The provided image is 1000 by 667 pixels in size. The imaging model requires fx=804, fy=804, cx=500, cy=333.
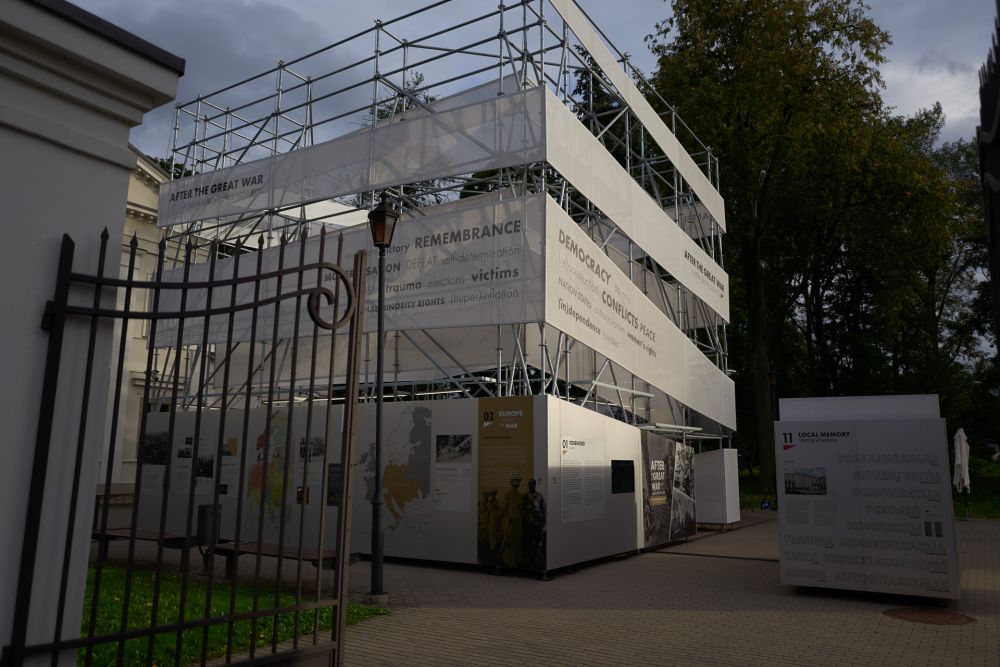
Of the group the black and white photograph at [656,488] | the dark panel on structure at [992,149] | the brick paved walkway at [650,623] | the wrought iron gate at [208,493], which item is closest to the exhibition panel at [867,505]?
the brick paved walkway at [650,623]

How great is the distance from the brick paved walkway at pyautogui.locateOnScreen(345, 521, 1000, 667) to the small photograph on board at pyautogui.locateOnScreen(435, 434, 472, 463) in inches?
68.2

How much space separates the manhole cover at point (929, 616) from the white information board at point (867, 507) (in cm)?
20

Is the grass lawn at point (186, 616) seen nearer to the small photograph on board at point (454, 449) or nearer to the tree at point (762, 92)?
the small photograph on board at point (454, 449)

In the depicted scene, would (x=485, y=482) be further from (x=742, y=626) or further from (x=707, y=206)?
(x=707, y=206)

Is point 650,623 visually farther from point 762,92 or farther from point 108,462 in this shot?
point 762,92

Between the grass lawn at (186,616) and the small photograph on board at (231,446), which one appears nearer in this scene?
the grass lawn at (186,616)

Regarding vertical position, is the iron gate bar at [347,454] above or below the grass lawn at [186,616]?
above

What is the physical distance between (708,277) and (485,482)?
12.3 meters

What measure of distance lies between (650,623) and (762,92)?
21112 millimetres

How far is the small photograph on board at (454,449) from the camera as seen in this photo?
1280 centimetres

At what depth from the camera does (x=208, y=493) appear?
631 inches

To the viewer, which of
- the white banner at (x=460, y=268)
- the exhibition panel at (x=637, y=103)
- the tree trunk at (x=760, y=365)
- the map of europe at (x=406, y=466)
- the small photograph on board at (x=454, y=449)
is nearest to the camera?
the small photograph on board at (x=454, y=449)

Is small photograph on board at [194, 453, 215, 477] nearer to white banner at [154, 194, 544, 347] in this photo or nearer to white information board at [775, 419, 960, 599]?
white banner at [154, 194, 544, 347]

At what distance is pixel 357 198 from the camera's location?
837 inches
